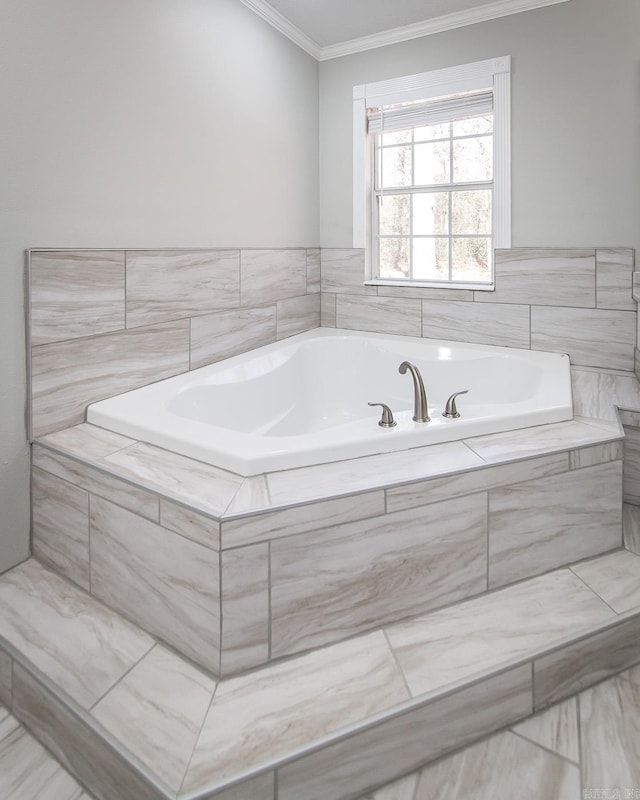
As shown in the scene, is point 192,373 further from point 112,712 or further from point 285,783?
point 285,783

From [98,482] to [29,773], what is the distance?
2.24 ft

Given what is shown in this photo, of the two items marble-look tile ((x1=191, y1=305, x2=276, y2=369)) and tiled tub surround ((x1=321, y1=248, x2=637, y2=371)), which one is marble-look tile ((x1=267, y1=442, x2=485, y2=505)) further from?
tiled tub surround ((x1=321, y1=248, x2=637, y2=371))

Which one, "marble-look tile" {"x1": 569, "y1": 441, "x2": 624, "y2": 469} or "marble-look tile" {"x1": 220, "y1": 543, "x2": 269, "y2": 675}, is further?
"marble-look tile" {"x1": 569, "y1": 441, "x2": 624, "y2": 469}

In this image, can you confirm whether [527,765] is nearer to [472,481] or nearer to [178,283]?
[472,481]

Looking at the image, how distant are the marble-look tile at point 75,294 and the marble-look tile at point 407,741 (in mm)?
1491

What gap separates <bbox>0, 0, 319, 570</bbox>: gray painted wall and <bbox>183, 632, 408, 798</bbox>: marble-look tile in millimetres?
1013

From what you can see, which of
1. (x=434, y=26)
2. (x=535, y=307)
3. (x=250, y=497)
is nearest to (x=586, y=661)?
(x=250, y=497)

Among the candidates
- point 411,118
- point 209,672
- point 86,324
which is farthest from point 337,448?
point 411,118

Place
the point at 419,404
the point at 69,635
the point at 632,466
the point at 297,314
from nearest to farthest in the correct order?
the point at 69,635, the point at 419,404, the point at 632,466, the point at 297,314

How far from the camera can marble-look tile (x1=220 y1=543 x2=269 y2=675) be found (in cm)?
128

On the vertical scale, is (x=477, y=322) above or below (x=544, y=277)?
below

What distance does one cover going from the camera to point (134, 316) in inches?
87.0

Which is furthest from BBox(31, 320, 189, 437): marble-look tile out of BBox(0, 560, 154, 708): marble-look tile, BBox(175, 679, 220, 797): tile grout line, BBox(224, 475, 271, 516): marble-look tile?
BBox(175, 679, 220, 797): tile grout line

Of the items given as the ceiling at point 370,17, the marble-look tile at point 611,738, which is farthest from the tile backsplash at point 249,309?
the marble-look tile at point 611,738
